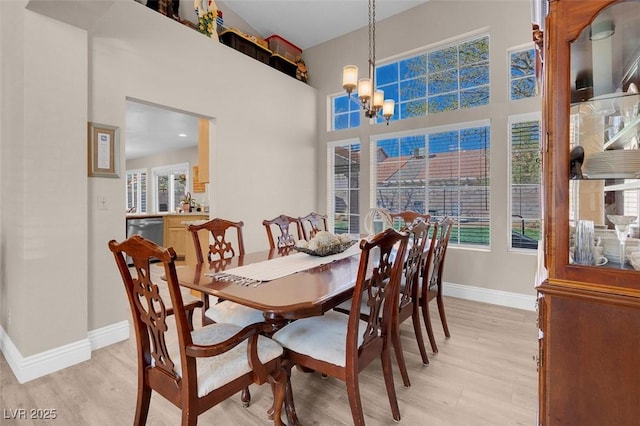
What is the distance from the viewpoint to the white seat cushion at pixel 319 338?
4.81 ft

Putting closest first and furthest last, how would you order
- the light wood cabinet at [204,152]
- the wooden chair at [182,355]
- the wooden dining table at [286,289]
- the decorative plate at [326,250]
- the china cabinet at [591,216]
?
the china cabinet at [591,216], the wooden chair at [182,355], the wooden dining table at [286,289], the decorative plate at [326,250], the light wood cabinet at [204,152]

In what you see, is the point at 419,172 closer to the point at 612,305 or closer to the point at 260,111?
the point at 260,111

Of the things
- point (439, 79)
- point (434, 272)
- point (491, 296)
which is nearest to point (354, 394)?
point (434, 272)

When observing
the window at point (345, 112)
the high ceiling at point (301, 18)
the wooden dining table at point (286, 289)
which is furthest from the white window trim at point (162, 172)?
the wooden dining table at point (286, 289)

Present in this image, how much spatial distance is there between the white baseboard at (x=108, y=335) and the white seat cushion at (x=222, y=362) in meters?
1.57

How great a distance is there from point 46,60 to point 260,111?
2.22 metres

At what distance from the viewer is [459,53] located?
12.3ft

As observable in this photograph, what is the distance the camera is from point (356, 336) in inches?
55.7

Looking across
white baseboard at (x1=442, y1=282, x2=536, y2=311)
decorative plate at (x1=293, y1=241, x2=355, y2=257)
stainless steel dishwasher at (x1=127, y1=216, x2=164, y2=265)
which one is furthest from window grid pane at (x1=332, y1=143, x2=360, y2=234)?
stainless steel dishwasher at (x1=127, y1=216, x2=164, y2=265)

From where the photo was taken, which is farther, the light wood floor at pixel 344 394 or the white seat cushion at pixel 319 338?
the light wood floor at pixel 344 394

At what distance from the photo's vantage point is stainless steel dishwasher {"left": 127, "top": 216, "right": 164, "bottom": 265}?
6.09 m

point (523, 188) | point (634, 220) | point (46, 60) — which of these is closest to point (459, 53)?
point (523, 188)

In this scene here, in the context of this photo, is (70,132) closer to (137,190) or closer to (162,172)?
(162,172)

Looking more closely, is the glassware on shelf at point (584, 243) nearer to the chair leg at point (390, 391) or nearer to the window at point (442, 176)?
the chair leg at point (390, 391)
